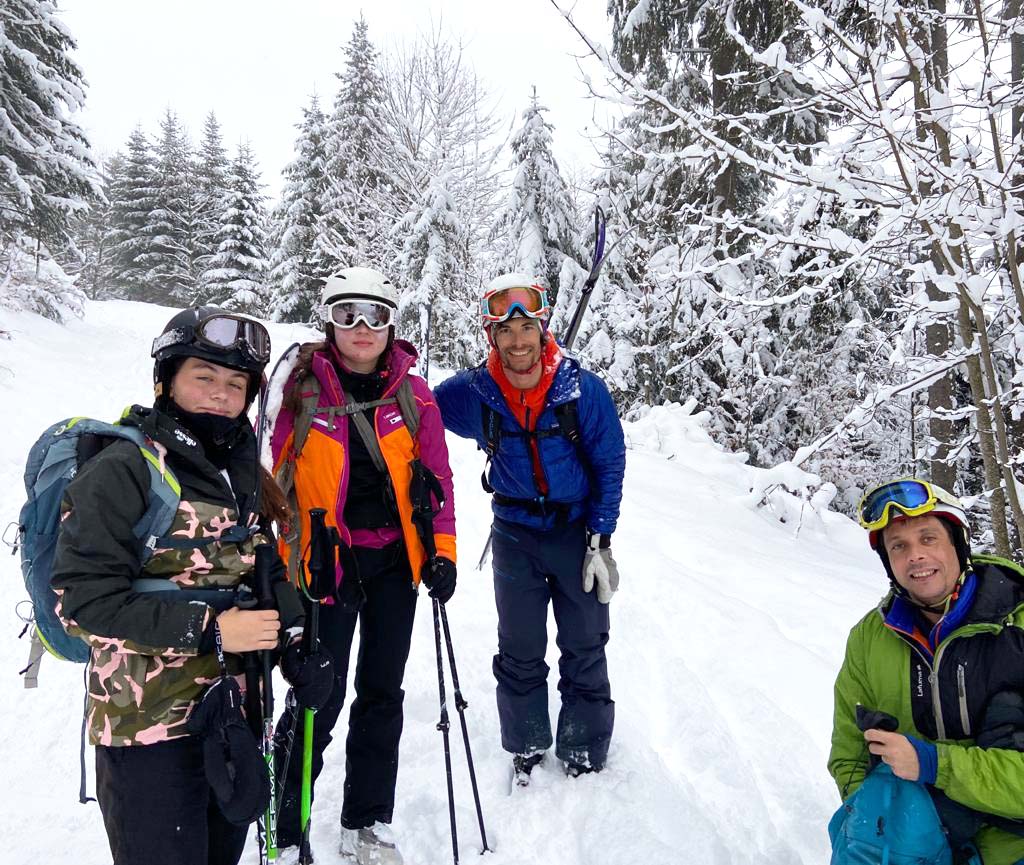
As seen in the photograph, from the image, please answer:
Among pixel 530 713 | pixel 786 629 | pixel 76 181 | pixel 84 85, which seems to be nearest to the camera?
pixel 530 713

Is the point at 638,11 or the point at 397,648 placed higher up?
the point at 638,11

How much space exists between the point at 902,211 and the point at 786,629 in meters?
3.06

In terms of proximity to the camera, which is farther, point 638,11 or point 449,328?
point 449,328

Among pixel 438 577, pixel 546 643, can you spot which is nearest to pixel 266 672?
pixel 438 577

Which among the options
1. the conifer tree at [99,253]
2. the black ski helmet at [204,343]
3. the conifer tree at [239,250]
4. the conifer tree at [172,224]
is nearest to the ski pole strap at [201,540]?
the black ski helmet at [204,343]

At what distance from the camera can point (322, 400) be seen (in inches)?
112

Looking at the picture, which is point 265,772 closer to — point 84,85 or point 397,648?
point 397,648

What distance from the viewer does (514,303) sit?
3264mm

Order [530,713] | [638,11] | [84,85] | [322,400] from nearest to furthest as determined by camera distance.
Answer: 1. [322,400]
2. [530,713]
3. [638,11]
4. [84,85]

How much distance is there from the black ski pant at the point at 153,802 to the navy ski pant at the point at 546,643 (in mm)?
1748

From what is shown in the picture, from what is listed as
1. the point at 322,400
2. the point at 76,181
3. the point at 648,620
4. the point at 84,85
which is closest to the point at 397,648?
the point at 322,400

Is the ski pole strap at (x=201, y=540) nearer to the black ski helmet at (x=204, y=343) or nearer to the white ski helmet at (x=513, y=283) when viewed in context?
the black ski helmet at (x=204, y=343)

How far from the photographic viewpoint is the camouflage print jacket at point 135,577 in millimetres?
1807

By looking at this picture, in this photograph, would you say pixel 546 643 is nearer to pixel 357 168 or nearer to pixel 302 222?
pixel 357 168
